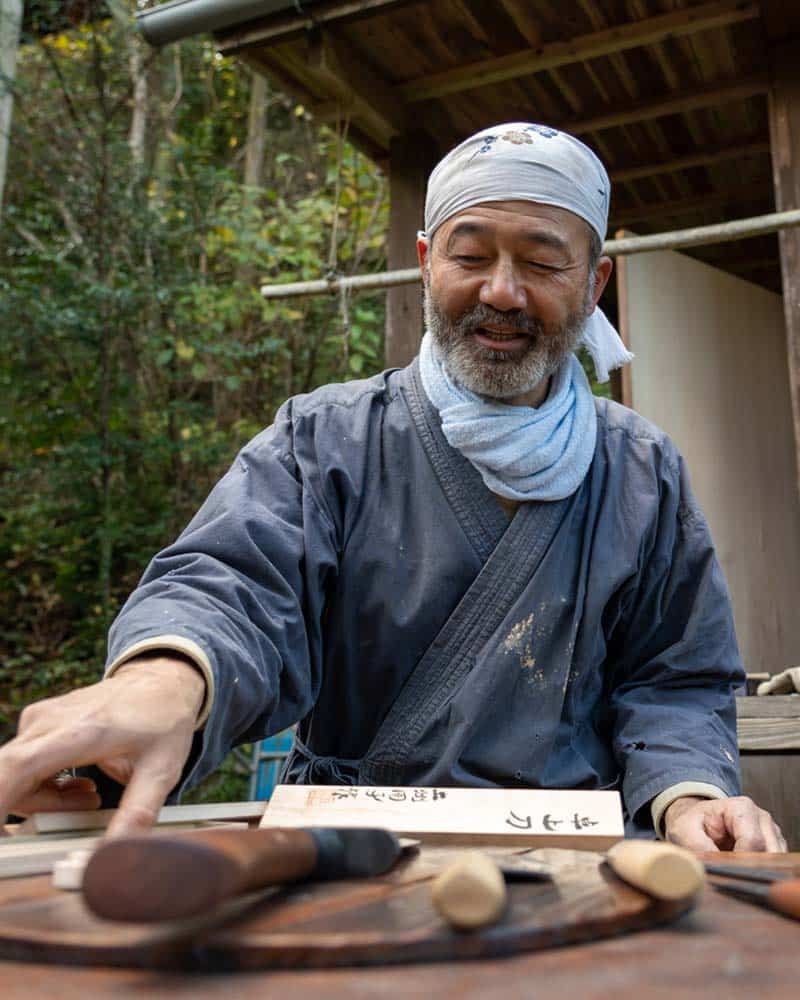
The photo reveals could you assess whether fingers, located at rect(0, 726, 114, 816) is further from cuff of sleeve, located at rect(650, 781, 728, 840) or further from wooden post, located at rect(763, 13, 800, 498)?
wooden post, located at rect(763, 13, 800, 498)

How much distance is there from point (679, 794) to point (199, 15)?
313cm

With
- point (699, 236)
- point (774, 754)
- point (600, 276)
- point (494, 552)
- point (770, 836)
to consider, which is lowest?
point (774, 754)

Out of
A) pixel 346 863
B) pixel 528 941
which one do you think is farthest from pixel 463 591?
pixel 528 941

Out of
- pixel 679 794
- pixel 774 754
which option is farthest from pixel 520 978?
pixel 774 754

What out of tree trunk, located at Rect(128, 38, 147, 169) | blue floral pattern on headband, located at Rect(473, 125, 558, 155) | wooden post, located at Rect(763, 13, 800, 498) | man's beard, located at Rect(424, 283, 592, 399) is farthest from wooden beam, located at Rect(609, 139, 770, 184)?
tree trunk, located at Rect(128, 38, 147, 169)

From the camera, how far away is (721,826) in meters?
1.58

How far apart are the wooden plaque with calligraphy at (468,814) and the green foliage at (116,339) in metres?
5.99

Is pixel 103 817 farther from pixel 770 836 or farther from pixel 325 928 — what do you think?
pixel 770 836

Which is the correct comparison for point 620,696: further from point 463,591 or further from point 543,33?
point 543,33

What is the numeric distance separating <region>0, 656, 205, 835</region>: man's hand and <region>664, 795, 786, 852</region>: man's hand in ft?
2.67

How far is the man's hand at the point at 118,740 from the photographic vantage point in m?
1.08

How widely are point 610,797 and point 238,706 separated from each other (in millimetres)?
538

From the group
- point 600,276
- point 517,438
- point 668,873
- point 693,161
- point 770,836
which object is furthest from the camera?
point 693,161

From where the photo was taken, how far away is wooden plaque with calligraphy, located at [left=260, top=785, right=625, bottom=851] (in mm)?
1218
